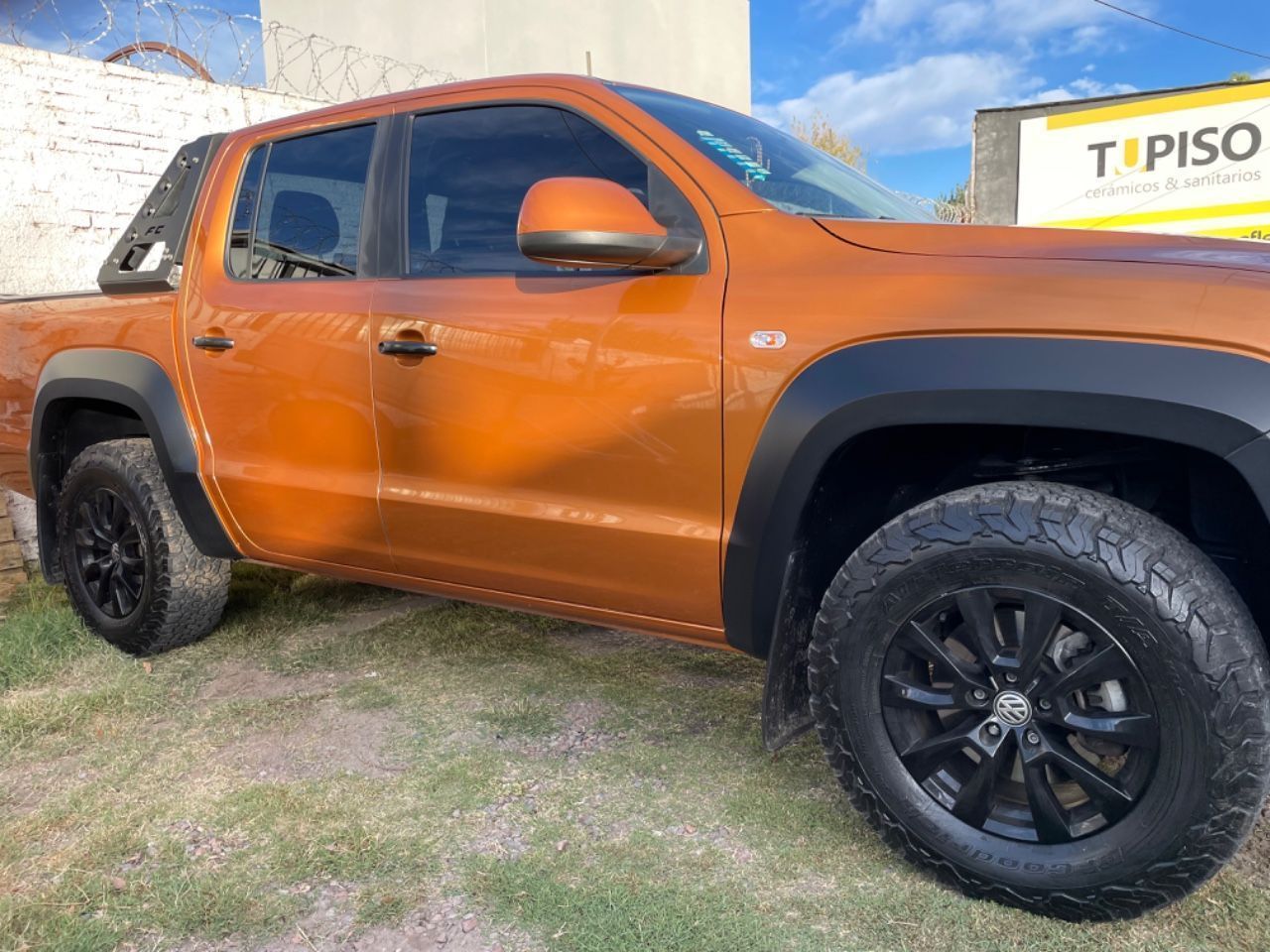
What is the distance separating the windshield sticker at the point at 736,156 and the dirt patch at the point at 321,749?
1.86 meters

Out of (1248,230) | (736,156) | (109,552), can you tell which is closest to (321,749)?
(109,552)

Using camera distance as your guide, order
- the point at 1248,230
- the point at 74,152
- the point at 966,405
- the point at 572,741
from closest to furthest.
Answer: the point at 966,405 → the point at 572,741 → the point at 74,152 → the point at 1248,230

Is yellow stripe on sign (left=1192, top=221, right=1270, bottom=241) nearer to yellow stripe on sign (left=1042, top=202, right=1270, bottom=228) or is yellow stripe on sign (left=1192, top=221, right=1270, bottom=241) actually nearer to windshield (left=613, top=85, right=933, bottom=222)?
yellow stripe on sign (left=1042, top=202, right=1270, bottom=228)

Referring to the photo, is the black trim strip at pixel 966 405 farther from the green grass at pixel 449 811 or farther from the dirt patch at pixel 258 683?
the dirt patch at pixel 258 683

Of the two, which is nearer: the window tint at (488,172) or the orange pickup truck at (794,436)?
the orange pickup truck at (794,436)

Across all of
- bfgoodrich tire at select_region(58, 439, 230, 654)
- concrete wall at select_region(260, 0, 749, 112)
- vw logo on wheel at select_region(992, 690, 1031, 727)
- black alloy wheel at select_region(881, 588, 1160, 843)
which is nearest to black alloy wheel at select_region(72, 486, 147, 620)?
bfgoodrich tire at select_region(58, 439, 230, 654)

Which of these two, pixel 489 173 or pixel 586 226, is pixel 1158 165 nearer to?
pixel 489 173

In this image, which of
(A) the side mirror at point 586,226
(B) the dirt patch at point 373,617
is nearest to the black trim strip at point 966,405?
(A) the side mirror at point 586,226

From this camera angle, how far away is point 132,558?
12.0ft

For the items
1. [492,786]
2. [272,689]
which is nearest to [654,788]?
[492,786]

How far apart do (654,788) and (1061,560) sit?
4.08 ft

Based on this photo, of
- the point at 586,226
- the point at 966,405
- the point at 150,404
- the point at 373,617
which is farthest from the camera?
the point at 373,617

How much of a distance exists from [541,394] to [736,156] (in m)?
0.80

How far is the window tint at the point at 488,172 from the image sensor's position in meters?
2.55
